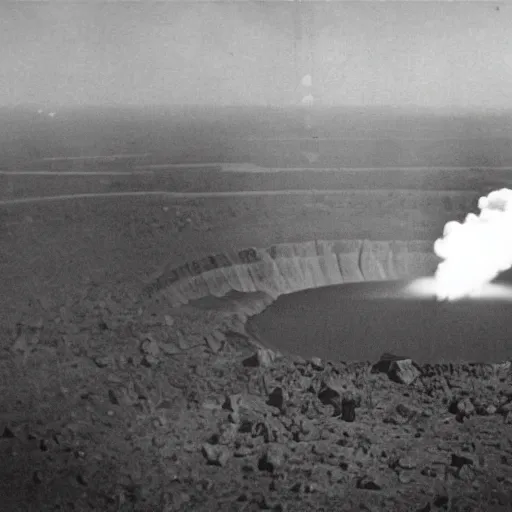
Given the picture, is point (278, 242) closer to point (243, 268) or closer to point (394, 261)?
point (243, 268)

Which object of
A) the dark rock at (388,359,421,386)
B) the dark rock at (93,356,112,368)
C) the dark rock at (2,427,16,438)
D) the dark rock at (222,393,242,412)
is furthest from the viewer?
the dark rock at (93,356,112,368)

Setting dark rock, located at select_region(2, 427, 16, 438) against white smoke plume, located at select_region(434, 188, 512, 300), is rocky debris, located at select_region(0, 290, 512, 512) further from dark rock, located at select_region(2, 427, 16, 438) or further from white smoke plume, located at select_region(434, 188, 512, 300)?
white smoke plume, located at select_region(434, 188, 512, 300)

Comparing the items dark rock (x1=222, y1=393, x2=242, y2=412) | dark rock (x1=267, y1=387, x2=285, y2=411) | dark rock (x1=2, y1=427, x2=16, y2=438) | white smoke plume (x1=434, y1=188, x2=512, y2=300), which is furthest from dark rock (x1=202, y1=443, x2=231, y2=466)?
white smoke plume (x1=434, y1=188, x2=512, y2=300)

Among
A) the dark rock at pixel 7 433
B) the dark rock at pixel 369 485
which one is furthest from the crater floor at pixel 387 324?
the dark rock at pixel 7 433

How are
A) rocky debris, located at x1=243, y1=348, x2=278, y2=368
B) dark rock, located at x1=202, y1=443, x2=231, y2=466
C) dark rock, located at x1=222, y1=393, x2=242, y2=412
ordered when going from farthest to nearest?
1. rocky debris, located at x1=243, y1=348, x2=278, y2=368
2. dark rock, located at x1=222, y1=393, x2=242, y2=412
3. dark rock, located at x1=202, y1=443, x2=231, y2=466

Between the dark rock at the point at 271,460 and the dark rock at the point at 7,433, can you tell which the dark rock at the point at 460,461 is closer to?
the dark rock at the point at 271,460

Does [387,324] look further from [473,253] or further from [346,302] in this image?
[473,253]
